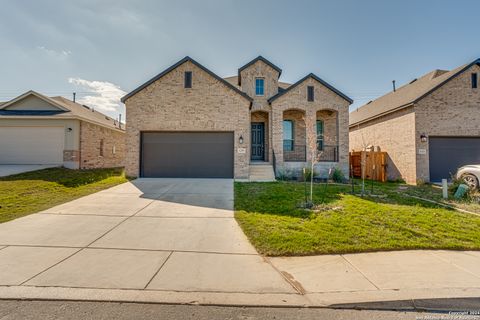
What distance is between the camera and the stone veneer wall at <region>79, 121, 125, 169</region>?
51.4ft

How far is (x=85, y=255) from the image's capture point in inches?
159

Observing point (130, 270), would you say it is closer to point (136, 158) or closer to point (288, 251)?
point (288, 251)

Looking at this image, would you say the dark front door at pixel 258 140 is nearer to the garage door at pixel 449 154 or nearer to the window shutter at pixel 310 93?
the window shutter at pixel 310 93

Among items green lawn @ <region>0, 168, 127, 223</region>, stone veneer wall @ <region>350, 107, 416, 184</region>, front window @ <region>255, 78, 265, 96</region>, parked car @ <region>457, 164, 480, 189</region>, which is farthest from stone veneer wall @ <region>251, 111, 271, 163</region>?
parked car @ <region>457, 164, 480, 189</region>

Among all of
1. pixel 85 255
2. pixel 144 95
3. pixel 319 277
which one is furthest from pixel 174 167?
pixel 319 277

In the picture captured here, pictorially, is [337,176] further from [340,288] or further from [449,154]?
[340,288]

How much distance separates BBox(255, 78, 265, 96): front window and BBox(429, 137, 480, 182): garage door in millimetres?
10136

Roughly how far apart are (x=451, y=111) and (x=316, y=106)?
7325 mm

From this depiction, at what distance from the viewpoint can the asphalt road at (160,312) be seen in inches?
103

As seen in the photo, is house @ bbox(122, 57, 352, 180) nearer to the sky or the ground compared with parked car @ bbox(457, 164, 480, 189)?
nearer to the sky

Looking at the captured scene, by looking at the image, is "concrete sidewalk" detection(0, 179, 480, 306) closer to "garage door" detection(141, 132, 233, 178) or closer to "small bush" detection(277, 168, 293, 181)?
"garage door" detection(141, 132, 233, 178)

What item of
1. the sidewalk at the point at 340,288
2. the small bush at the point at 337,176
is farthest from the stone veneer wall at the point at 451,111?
the sidewalk at the point at 340,288

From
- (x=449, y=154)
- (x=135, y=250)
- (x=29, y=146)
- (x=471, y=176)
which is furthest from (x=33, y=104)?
(x=449, y=154)

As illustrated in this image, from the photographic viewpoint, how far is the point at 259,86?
15.5 metres
